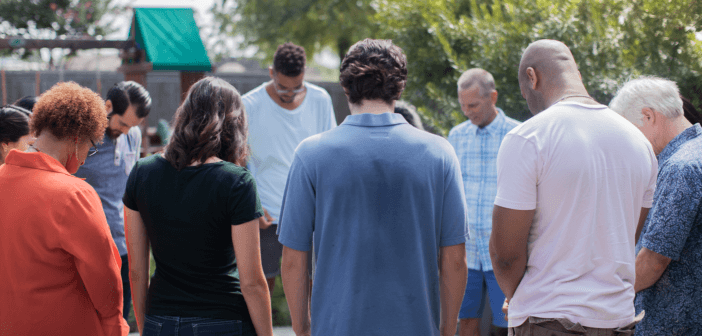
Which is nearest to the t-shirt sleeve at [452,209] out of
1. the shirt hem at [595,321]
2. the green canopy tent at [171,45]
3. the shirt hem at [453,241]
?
the shirt hem at [453,241]

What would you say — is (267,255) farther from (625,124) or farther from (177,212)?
(625,124)

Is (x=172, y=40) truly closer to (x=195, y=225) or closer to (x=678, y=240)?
(x=195, y=225)

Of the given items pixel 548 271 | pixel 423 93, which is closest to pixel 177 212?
pixel 548 271

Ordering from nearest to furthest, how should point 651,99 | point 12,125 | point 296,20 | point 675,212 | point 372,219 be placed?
1. point 372,219
2. point 675,212
3. point 651,99
4. point 12,125
5. point 296,20

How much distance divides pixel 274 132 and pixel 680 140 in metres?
2.72

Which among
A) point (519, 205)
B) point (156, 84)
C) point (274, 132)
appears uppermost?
point (519, 205)

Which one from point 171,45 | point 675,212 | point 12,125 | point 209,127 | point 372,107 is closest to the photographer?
point 372,107

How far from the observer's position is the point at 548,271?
2037 millimetres

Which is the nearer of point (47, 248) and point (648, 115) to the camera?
point (47, 248)

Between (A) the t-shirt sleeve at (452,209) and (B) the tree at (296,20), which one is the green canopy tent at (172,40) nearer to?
(A) the t-shirt sleeve at (452,209)

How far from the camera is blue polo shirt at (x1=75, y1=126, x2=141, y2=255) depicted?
12.3 feet

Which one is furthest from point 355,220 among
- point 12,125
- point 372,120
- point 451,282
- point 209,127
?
point 12,125

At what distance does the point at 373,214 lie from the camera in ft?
6.28

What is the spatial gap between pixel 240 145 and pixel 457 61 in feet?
13.0
